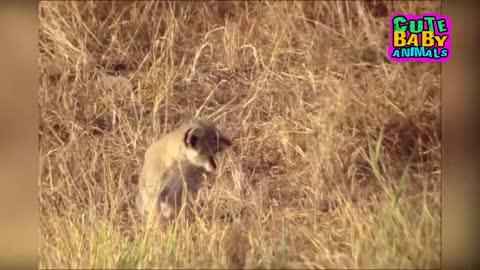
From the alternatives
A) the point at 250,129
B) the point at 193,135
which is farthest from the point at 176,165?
the point at 250,129

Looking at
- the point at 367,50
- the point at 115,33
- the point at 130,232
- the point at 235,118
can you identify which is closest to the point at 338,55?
the point at 367,50

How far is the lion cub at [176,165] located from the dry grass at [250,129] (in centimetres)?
3

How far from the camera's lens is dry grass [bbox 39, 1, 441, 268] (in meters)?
1.30

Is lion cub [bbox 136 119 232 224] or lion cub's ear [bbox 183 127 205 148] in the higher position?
lion cub's ear [bbox 183 127 205 148]

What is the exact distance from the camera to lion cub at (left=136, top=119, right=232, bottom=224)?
1.33 metres

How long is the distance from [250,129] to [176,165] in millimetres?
180

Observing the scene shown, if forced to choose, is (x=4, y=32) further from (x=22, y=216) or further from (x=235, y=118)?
(x=235, y=118)

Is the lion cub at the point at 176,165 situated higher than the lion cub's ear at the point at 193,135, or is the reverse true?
the lion cub's ear at the point at 193,135

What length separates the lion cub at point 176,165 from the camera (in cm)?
133

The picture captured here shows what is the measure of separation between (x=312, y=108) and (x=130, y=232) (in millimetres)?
481

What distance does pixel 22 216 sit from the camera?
138 cm

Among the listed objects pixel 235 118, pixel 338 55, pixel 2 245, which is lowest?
pixel 2 245

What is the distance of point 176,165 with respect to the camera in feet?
4.41

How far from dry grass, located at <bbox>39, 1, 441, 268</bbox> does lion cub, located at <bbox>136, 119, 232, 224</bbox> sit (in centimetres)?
3
